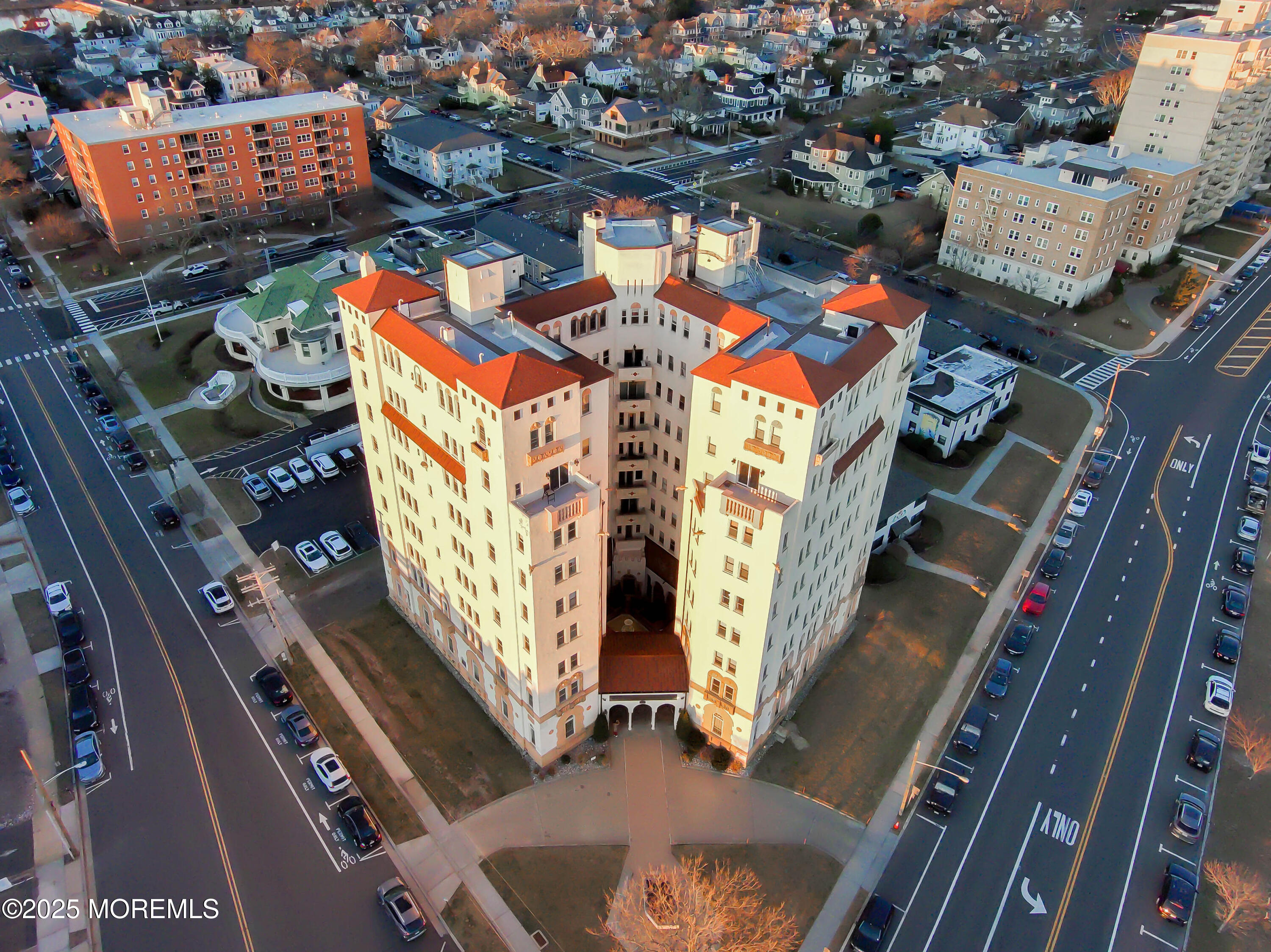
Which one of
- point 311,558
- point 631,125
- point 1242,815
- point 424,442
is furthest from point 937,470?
point 631,125

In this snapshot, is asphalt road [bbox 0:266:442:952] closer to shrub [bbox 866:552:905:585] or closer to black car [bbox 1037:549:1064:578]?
shrub [bbox 866:552:905:585]

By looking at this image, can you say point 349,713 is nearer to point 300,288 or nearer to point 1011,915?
point 1011,915

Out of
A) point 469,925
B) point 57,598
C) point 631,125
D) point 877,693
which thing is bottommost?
point 469,925

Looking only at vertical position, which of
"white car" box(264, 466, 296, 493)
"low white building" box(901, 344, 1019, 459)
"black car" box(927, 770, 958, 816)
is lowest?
"black car" box(927, 770, 958, 816)

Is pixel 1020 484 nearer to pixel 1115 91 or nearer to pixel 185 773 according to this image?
pixel 185 773

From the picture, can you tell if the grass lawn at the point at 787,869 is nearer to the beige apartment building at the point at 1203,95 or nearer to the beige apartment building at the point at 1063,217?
the beige apartment building at the point at 1063,217

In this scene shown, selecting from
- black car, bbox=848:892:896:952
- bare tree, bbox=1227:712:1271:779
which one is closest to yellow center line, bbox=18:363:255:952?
A: black car, bbox=848:892:896:952

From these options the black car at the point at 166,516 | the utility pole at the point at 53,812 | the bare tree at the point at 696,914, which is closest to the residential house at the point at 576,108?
the black car at the point at 166,516
